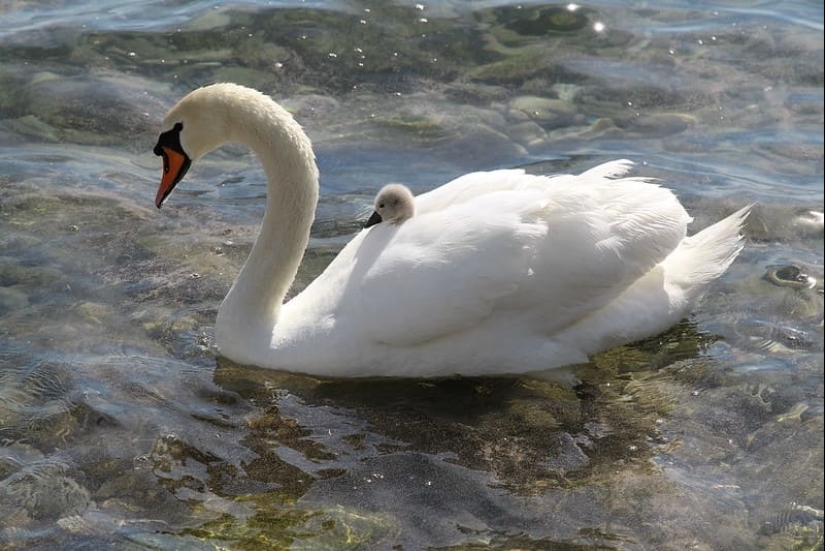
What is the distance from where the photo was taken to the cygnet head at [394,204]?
673cm

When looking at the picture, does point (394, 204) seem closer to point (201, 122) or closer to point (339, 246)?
point (201, 122)

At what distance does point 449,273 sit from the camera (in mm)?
6414

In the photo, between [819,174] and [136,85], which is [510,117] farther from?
[136,85]

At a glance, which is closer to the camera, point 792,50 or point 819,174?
point 819,174

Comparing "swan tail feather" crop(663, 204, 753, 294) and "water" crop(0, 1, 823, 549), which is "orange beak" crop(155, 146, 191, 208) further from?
"swan tail feather" crop(663, 204, 753, 294)

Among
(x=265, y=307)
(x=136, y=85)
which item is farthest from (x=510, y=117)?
(x=265, y=307)

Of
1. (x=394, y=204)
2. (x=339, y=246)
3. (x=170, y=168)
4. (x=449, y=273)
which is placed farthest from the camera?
(x=339, y=246)

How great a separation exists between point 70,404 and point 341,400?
1.36m

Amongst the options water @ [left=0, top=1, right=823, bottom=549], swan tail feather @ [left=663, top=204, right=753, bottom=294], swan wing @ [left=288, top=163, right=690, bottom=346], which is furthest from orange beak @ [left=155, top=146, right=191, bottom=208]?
swan tail feather @ [left=663, top=204, right=753, bottom=294]

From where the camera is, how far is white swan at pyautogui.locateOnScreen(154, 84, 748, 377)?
21.3 feet

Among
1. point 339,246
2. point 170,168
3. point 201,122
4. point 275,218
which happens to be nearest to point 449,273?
point 275,218

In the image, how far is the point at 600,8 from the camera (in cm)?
1252

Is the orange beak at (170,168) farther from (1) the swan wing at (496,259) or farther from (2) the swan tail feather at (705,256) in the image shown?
(2) the swan tail feather at (705,256)

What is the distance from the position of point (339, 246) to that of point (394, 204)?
1.45m
